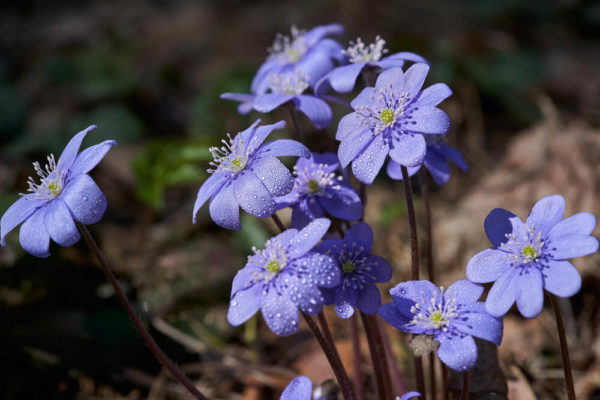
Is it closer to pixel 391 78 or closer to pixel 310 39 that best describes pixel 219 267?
pixel 310 39

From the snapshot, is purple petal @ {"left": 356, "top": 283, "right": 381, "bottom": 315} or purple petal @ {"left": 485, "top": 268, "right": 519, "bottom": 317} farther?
purple petal @ {"left": 356, "top": 283, "right": 381, "bottom": 315}

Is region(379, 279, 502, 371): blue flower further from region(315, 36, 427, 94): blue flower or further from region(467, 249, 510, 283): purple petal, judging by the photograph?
region(315, 36, 427, 94): blue flower

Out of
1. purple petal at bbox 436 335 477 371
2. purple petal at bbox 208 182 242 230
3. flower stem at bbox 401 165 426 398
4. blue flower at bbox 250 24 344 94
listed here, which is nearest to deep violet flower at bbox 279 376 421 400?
purple petal at bbox 436 335 477 371

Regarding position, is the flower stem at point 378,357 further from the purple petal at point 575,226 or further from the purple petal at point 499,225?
the purple petal at point 575,226

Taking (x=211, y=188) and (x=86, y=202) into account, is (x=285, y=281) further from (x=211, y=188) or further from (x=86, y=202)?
(x=86, y=202)

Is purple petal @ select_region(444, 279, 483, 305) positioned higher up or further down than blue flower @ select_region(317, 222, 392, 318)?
further down

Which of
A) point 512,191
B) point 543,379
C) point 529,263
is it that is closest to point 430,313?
point 529,263
